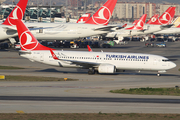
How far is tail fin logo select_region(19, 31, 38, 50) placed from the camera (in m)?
51.8

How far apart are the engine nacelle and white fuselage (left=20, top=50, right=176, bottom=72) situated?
98cm

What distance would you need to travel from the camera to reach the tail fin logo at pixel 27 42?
170ft

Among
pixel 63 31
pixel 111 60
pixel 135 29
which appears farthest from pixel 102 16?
pixel 111 60

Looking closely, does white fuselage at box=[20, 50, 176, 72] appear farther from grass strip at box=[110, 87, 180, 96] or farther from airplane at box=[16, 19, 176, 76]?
grass strip at box=[110, 87, 180, 96]

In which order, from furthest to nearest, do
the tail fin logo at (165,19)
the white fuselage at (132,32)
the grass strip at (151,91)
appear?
the tail fin logo at (165,19) < the white fuselage at (132,32) < the grass strip at (151,91)

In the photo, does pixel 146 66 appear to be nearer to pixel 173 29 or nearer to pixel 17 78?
pixel 17 78

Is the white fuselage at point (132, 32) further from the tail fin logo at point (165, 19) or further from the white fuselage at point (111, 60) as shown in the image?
the white fuselage at point (111, 60)

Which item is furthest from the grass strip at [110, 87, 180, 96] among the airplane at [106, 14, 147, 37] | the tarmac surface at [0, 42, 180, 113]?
the airplane at [106, 14, 147, 37]

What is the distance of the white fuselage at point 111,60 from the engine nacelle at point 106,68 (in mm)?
983

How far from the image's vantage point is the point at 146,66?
48312mm
